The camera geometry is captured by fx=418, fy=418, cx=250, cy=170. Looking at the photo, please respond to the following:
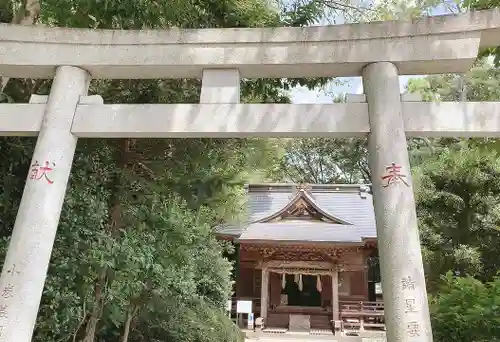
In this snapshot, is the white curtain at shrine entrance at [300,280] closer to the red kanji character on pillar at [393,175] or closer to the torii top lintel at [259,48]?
the torii top lintel at [259,48]

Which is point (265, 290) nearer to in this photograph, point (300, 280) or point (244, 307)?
point (300, 280)

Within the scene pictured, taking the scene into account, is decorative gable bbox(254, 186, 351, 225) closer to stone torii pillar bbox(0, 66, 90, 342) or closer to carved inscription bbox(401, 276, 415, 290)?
stone torii pillar bbox(0, 66, 90, 342)

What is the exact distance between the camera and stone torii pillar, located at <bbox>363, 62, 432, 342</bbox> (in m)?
2.55

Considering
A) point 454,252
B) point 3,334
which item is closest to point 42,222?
point 3,334

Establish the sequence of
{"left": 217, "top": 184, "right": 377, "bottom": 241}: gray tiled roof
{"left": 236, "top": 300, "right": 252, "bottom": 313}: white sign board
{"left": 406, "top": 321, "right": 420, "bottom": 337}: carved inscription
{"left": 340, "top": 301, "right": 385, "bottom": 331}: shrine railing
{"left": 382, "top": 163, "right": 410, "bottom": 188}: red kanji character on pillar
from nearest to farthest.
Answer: {"left": 406, "top": 321, "right": 420, "bottom": 337}: carved inscription → {"left": 382, "top": 163, "right": 410, "bottom": 188}: red kanji character on pillar → {"left": 236, "top": 300, "right": 252, "bottom": 313}: white sign board → {"left": 340, "top": 301, "right": 385, "bottom": 331}: shrine railing → {"left": 217, "top": 184, "right": 377, "bottom": 241}: gray tiled roof

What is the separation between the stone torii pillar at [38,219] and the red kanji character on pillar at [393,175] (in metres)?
2.30

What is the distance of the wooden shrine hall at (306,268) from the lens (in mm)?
12188

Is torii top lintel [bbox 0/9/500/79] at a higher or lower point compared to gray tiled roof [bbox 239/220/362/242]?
lower

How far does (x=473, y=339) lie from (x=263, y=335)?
8595 millimetres

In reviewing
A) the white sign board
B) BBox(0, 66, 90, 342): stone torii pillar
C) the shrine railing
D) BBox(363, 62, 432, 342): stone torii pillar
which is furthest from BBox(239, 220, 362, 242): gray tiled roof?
BBox(0, 66, 90, 342): stone torii pillar

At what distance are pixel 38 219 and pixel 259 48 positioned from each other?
2.07 meters

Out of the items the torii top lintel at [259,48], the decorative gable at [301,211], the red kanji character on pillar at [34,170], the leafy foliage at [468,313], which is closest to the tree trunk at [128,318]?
the red kanji character on pillar at [34,170]

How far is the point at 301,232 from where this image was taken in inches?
506

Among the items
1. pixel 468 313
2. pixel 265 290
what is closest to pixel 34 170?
pixel 468 313
